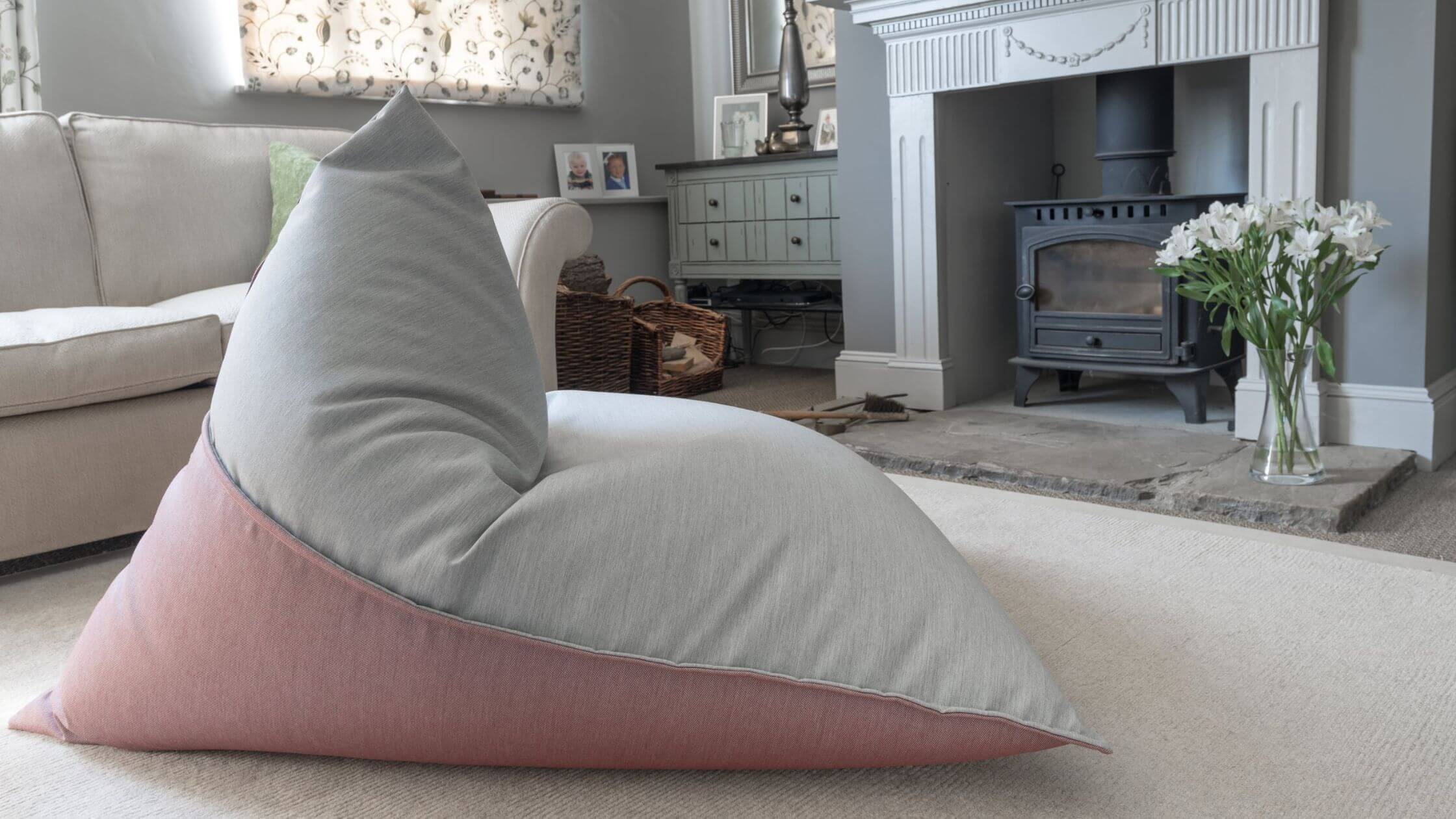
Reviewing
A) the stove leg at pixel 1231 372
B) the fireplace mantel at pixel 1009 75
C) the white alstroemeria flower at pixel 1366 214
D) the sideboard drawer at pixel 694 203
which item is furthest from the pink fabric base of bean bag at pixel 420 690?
the sideboard drawer at pixel 694 203

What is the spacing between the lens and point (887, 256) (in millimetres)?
3564

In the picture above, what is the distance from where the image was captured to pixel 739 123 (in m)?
4.71

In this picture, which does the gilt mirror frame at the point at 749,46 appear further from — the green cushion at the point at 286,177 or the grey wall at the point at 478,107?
the green cushion at the point at 286,177

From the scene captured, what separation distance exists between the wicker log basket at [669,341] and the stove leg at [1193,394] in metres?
1.47

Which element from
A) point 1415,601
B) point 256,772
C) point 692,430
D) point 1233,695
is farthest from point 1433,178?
point 256,772

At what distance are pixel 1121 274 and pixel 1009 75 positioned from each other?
24.5 inches

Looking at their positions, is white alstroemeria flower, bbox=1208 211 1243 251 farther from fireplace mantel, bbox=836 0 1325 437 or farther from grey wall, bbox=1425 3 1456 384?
grey wall, bbox=1425 3 1456 384

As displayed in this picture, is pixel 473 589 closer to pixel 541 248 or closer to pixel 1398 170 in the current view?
pixel 541 248

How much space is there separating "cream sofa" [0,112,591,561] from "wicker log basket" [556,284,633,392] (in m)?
0.89

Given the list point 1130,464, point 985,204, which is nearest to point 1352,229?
point 1130,464

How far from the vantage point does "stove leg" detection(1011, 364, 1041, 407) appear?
11.0 feet

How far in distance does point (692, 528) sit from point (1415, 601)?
1.23 m

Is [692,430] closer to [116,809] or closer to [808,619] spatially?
[808,619]

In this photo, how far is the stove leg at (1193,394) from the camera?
3.03 meters
